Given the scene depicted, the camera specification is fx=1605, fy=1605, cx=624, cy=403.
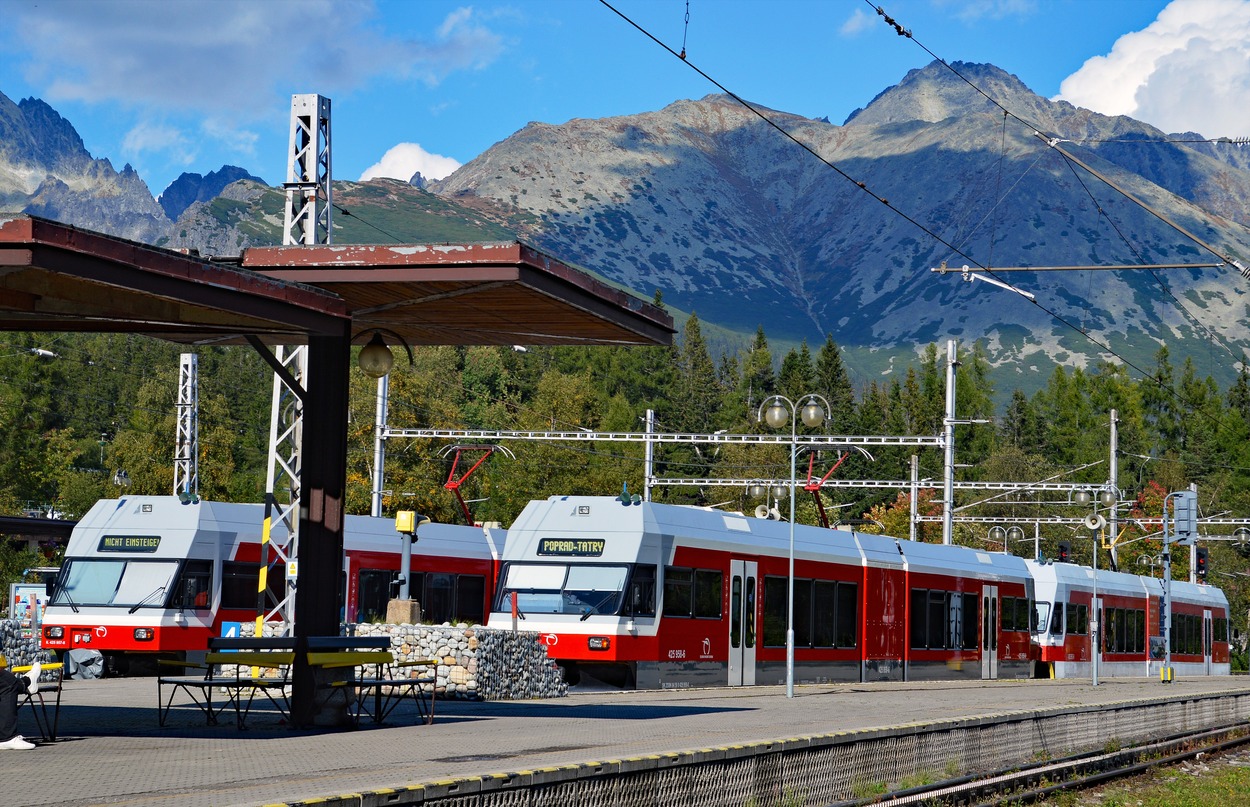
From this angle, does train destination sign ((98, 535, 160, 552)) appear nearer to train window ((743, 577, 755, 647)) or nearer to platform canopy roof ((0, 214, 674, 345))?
train window ((743, 577, 755, 647))

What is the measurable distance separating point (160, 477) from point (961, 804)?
64.9m

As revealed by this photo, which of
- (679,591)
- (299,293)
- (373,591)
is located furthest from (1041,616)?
(299,293)

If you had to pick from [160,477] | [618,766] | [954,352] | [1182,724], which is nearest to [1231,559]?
Answer: [954,352]

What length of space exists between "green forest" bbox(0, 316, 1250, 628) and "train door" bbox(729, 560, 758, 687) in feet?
65.8

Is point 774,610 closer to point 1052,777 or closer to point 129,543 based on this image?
point 129,543

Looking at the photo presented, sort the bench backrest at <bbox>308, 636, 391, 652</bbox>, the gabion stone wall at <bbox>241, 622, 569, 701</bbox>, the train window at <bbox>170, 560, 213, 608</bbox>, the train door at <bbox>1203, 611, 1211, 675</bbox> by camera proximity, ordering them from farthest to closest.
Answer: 1. the train door at <bbox>1203, 611, 1211, 675</bbox>
2. the train window at <bbox>170, 560, 213, 608</bbox>
3. the gabion stone wall at <bbox>241, 622, 569, 701</bbox>
4. the bench backrest at <bbox>308, 636, 391, 652</bbox>

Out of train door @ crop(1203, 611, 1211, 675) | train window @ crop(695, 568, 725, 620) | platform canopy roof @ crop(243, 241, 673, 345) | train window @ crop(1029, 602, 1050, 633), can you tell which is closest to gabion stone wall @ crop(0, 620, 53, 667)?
platform canopy roof @ crop(243, 241, 673, 345)

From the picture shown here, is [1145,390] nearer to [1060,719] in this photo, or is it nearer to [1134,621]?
[1134,621]

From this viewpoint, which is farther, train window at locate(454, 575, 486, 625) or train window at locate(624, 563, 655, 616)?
train window at locate(454, 575, 486, 625)

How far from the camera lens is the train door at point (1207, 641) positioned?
56.3m

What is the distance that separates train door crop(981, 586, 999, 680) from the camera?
39.2m

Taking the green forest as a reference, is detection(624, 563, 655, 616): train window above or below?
below

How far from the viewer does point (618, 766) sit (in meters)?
10.2

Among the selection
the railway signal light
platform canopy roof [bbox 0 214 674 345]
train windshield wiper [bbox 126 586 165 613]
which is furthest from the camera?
the railway signal light
